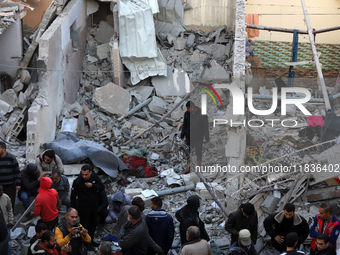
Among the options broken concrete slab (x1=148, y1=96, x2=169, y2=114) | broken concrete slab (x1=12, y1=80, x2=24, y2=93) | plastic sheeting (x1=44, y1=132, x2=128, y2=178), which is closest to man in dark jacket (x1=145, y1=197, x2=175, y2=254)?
plastic sheeting (x1=44, y1=132, x2=128, y2=178)

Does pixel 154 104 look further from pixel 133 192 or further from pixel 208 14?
pixel 133 192

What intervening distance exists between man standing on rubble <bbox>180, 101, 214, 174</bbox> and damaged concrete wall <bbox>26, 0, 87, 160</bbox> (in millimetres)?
3171

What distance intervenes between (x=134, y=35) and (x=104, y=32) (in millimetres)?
1616

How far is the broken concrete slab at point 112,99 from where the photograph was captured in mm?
14750

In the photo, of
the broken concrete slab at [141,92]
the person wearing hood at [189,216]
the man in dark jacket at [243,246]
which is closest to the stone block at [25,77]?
the broken concrete slab at [141,92]

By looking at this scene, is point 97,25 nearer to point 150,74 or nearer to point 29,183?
point 150,74

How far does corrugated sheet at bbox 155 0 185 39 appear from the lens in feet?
56.0

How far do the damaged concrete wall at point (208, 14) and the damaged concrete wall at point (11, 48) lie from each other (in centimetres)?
512

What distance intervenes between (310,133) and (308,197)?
2.89 m

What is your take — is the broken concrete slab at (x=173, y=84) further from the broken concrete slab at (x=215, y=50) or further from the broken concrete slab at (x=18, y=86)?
the broken concrete slab at (x=18, y=86)

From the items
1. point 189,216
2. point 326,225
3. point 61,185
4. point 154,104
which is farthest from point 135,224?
point 154,104

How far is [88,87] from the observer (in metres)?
15.7

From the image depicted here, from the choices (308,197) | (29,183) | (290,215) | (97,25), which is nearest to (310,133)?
(308,197)

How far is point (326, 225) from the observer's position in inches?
289
